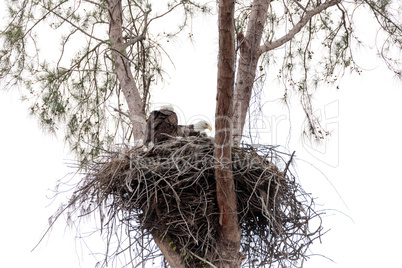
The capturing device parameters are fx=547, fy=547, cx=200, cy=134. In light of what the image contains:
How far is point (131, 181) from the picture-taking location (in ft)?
10.6

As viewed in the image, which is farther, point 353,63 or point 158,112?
point 353,63

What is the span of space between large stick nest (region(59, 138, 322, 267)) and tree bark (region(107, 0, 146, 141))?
530 millimetres

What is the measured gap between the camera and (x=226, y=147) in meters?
3.06

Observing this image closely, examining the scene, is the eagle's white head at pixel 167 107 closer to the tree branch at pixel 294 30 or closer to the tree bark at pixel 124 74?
the tree bark at pixel 124 74

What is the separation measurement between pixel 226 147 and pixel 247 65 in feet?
3.79

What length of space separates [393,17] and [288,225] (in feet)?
7.41

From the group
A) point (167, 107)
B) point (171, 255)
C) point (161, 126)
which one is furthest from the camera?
point (167, 107)

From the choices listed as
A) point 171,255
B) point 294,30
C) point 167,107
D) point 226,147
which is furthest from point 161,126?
point 294,30

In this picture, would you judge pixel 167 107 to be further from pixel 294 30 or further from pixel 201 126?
pixel 294 30

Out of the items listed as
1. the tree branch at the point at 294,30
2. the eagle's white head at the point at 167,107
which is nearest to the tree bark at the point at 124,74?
the eagle's white head at the point at 167,107

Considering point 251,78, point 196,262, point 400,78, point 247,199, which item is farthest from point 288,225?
point 400,78

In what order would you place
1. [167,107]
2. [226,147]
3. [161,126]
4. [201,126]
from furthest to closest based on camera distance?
[201,126] < [167,107] < [161,126] < [226,147]

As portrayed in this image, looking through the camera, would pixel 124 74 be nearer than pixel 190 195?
No

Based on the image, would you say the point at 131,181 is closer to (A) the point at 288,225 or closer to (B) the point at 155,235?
(B) the point at 155,235
